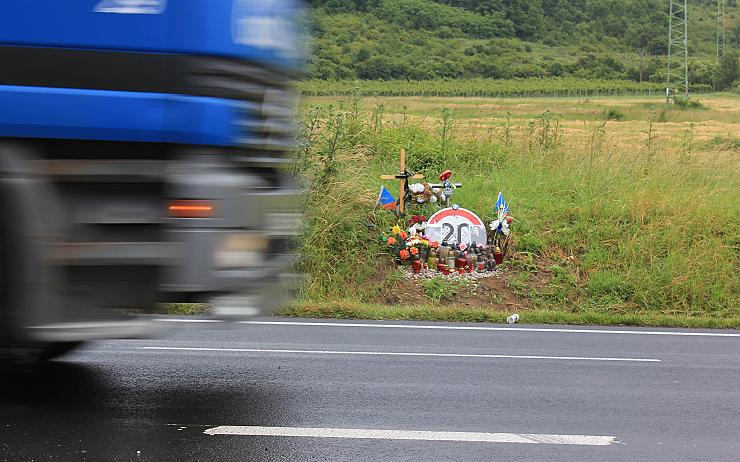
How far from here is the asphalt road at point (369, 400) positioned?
16.1 ft

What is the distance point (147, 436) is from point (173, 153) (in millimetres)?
1642

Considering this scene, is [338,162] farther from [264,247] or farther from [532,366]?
[264,247]

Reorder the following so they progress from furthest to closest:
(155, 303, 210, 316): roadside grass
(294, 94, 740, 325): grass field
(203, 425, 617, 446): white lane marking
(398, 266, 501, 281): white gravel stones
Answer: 1. (398, 266, 501, 281): white gravel stones
2. (294, 94, 740, 325): grass field
3. (155, 303, 210, 316): roadside grass
4. (203, 425, 617, 446): white lane marking

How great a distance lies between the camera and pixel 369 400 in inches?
231

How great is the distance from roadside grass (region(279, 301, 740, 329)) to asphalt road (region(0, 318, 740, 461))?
1.39 metres

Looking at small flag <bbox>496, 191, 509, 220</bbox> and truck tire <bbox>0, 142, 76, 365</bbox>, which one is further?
small flag <bbox>496, 191, 509, 220</bbox>

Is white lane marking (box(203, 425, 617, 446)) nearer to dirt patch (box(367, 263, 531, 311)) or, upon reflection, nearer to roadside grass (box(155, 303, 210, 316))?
roadside grass (box(155, 303, 210, 316))

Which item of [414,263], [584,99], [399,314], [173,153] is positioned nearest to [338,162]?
[414,263]

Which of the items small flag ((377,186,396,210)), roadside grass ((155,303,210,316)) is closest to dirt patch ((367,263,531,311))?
small flag ((377,186,396,210))

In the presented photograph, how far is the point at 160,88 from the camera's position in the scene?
432 centimetres

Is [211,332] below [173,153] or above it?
below

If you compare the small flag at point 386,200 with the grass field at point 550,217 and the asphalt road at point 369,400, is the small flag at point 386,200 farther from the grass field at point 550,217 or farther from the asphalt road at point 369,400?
the asphalt road at point 369,400

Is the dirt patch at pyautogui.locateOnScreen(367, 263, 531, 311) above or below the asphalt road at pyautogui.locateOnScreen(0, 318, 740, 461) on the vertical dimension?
below

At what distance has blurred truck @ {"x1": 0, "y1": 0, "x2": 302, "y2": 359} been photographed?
427 cm
